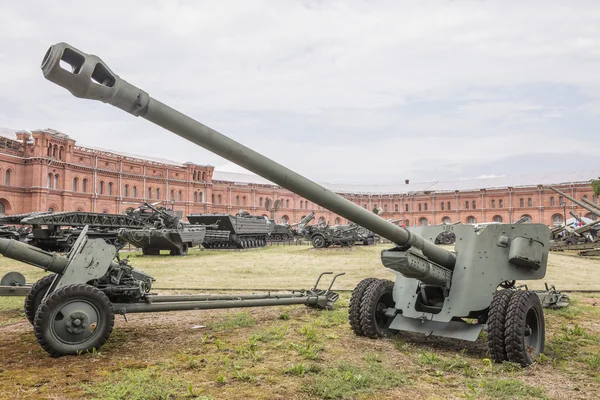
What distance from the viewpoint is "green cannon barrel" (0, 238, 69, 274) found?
17.4ft

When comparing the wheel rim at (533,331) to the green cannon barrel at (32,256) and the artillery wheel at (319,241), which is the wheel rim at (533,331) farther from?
the artillery wheel at (319,241)

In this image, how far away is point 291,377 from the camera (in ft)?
14.1

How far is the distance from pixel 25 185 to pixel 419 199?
185 ft

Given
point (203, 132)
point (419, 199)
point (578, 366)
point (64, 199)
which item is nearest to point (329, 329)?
point (578, 366)

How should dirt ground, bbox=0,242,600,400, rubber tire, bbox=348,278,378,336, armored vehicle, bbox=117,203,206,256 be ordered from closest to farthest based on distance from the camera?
dirt ground, bbox=0,242,600,400 → rubber tire, bbox=348,278,378,336 → armored vehicle, bbox=117,203,206,256

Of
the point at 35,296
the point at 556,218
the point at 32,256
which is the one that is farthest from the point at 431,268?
the point at 556,218

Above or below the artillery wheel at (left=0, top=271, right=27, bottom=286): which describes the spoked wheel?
below

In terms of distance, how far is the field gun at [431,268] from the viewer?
375 cm

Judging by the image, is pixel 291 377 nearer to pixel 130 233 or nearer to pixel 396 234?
pixel 396 234

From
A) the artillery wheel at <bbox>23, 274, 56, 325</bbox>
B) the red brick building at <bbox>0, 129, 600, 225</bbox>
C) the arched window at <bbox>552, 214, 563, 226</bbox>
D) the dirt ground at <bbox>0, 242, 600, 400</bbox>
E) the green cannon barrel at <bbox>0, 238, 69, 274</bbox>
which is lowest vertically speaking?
the dirt ground at <bbox>0, 242, 600, 400</bbox>

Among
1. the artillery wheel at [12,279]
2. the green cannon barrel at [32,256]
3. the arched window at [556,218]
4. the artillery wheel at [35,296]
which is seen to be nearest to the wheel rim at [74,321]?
the green cannon barrel at [32,256]

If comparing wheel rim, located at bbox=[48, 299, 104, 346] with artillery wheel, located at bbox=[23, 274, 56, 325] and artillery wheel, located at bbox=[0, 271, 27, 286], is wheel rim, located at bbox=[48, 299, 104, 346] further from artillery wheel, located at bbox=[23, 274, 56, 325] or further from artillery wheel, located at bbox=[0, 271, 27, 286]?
artillery wheel, located at bbox=[0, 271, 27, 286]

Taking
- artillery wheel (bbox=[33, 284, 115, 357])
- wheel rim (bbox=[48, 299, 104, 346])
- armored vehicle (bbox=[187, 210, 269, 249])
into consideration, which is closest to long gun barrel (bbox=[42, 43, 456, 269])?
artillery wheel (bbox=[33, 284, 115, 357])

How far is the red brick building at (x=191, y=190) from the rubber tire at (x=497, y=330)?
38173 mm
